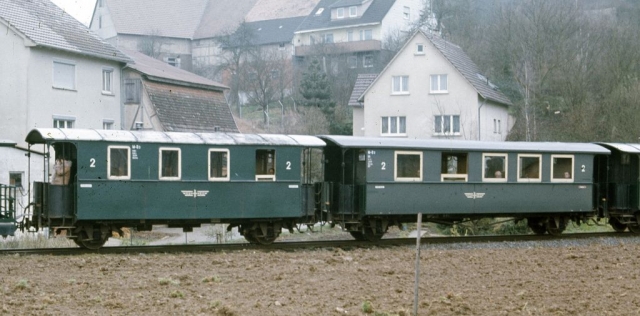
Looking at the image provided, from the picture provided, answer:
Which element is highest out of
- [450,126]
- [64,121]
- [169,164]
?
[450,126]

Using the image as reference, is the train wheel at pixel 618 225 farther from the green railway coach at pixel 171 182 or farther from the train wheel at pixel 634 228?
the green railway coach at pixel 171 182

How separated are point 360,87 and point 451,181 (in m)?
35.6

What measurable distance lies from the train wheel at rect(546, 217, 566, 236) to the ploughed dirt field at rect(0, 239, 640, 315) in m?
5.62

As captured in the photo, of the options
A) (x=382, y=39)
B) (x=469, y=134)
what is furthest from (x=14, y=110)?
(x=382, y=39)

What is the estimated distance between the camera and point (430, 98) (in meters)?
54.0

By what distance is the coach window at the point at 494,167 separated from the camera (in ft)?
80.8

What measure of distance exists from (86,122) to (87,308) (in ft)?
97.7

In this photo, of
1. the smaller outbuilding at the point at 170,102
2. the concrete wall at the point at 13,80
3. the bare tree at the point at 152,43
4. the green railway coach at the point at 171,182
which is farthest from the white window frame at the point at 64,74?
the bare tree at the point at 152,43

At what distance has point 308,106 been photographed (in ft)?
219

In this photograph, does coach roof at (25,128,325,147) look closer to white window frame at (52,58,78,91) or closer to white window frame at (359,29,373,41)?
white window frame at (52,58,78,91)

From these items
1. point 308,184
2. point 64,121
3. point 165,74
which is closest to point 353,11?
point 165,74

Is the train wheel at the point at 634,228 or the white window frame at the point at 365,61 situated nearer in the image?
the train wheel at the point at 634,228

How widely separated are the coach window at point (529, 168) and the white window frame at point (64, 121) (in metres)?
22.6

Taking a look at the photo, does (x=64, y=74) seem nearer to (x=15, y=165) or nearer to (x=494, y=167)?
(x=15, y=165)
